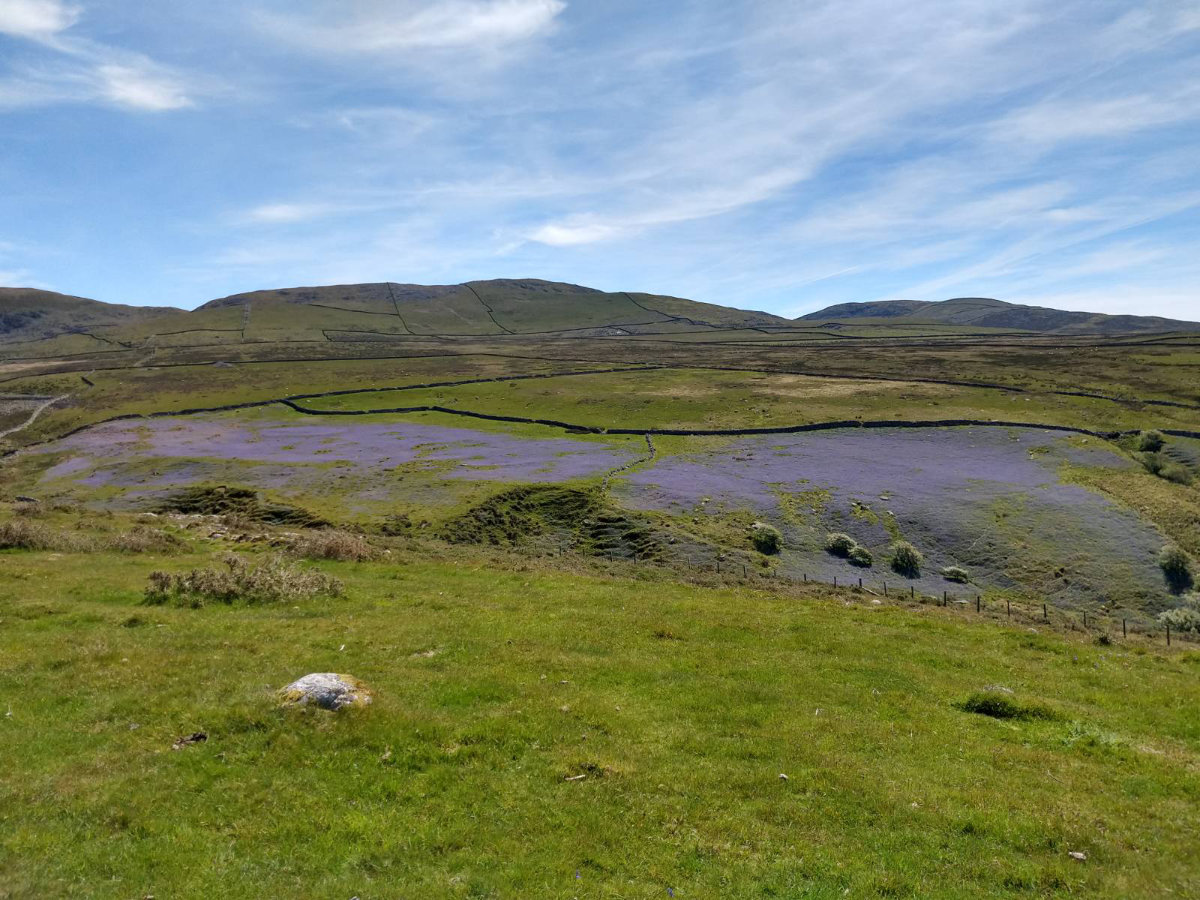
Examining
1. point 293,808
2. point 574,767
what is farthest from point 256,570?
point 574,767

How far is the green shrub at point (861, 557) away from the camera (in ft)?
160

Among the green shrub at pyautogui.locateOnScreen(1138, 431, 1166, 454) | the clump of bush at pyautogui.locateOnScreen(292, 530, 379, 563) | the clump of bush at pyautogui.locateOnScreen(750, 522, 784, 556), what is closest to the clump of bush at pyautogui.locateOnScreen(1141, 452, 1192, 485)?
the green shrub at pyautogui.locateOnScreen(1138, 431, 1166, 454)

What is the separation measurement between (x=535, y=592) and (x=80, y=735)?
20.3 meters

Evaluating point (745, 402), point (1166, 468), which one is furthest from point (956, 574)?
point (745, 402)

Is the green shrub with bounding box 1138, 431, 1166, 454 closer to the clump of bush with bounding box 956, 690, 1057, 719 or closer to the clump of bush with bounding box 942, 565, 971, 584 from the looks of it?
the clump of bush with bounding box 942, 565, 971, 584

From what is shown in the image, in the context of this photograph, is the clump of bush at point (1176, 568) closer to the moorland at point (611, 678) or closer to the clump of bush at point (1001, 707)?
the moorland at point (611, 678)

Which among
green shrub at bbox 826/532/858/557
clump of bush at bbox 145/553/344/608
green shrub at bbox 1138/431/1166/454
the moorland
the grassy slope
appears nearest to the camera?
the moorland

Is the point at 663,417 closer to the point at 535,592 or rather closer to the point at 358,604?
the point at 535,592

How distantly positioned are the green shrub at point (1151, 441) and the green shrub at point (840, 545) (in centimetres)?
4457

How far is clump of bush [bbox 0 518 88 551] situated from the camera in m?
34.9

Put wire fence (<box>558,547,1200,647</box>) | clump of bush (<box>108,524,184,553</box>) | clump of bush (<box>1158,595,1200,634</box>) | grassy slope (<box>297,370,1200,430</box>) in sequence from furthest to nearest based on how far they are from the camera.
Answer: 1. grassy slope (<box>297,370,1200,430</box>)
2. clump of bush (<box>1158,595,1200,634</box>)
3. wire fence (<box>558,547,1200,647</box>)
4. clump of bush (<box>108,524,184,553</box>)

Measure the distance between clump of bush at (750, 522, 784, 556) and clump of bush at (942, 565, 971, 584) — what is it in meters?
11.6

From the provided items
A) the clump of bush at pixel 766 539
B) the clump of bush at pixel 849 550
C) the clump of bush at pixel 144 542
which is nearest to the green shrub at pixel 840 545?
the clump of bush at pixel 849 550

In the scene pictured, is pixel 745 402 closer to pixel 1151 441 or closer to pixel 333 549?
pixel 1151 441
